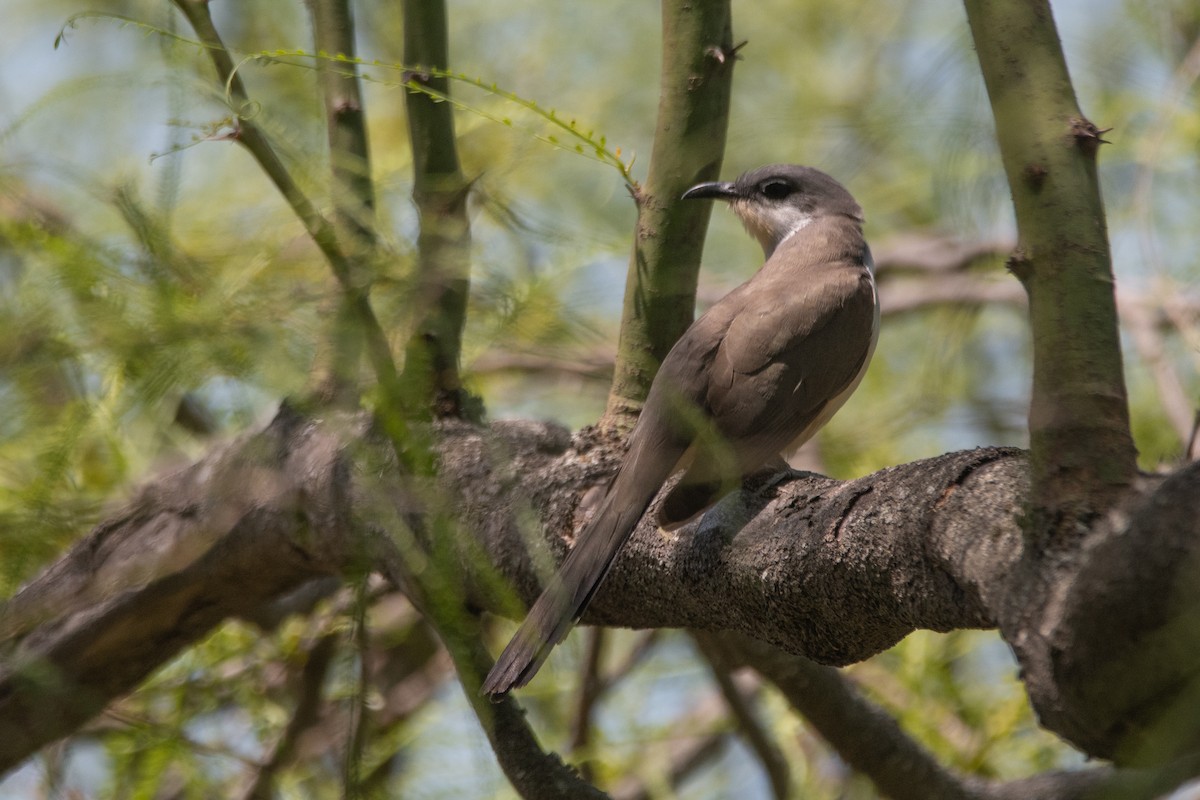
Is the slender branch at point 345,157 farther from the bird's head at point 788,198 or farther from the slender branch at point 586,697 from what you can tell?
the bird's head at point 788,198

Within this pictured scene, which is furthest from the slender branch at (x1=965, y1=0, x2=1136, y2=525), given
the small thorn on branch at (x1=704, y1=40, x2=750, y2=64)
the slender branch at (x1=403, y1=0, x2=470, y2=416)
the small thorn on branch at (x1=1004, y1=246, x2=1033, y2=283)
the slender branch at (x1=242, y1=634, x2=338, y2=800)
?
the slender branch at (x1=242, y1=634, x2=338, y2=800)

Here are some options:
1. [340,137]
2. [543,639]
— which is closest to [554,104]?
[340,137]

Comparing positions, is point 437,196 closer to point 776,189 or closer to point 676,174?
point 676,174

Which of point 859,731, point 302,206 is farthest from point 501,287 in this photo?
point 859,731

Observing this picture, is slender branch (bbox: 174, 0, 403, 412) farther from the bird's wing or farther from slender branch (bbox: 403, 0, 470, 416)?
the bird's wing

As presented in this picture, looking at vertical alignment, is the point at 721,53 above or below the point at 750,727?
above

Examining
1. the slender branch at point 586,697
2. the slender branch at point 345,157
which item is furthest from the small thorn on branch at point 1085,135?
the slender branch at point 586,697

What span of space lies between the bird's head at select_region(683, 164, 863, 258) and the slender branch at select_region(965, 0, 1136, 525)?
121 inches

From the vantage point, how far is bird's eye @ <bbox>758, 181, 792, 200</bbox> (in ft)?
16.9

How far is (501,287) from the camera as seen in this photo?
2.89 metres

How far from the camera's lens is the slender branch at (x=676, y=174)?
10.3 ft

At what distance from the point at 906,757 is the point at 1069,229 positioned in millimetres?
2139

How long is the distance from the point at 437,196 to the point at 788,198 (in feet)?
7.64

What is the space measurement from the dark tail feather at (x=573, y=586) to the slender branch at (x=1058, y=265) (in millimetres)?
1231
